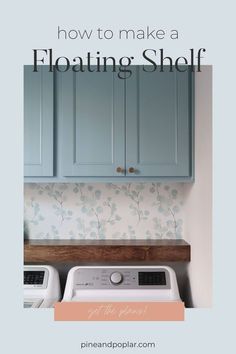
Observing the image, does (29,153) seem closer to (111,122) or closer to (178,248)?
(111,122)

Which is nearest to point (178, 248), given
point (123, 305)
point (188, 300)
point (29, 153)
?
point (188, 300)

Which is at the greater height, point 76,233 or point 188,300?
point 76,233

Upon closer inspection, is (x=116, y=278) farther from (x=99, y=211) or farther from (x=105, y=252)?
(x=99, y=211)

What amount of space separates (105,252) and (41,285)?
308mm

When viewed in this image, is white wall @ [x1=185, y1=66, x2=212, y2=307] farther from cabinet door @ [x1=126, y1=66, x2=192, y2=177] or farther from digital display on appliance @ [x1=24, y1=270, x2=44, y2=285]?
digital display on appliance @ [x1=24, y1=270, x2=44, y2=285]

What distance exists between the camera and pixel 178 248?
164 centimetres

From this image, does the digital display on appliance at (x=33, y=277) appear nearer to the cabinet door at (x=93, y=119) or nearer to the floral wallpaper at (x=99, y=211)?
the floral wallpaper at (x=99, y=211)

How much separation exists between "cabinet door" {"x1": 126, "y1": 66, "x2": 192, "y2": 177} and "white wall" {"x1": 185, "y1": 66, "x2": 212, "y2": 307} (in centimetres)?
7

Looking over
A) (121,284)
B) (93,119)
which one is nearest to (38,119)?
(93,119)

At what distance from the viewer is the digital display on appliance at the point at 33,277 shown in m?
1.57

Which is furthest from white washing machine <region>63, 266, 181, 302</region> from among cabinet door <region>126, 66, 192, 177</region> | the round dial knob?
cabinet door <region>126, 66, 192, 177</region>

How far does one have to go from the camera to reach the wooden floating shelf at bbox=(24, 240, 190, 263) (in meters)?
1.63

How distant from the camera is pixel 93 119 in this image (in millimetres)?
1529

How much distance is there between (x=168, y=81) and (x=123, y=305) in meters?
1.02
